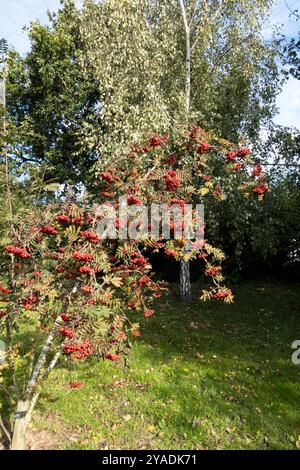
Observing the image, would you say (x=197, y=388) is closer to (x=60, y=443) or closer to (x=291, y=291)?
(x=60, y=443)

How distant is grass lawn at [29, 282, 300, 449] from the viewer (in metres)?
5.30

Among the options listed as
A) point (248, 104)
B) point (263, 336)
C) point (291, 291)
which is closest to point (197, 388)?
point (263, 336)

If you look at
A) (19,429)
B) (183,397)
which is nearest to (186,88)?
(183,397)

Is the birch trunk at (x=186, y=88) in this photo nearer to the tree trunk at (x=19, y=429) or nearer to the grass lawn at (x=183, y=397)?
the grass lawn at (x=183, y=397)

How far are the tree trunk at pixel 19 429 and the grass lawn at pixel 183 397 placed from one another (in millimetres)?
395

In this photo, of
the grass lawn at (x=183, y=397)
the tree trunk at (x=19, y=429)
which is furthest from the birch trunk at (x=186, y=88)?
the tree trunk at (x=19, y=429)

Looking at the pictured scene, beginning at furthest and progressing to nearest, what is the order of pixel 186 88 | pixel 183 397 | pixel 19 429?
1. pixel 186 88
2. pixel 183 397
3. pixel 19 429

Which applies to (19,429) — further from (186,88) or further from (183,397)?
(186,88)

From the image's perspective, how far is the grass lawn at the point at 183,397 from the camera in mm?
5297

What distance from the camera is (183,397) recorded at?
6258mm

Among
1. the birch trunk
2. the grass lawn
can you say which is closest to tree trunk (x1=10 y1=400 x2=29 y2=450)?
the grass lawn

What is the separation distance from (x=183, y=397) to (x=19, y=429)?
2644 millimetres

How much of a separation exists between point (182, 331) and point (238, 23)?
10.1m

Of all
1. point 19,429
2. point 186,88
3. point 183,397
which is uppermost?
point 186,88
